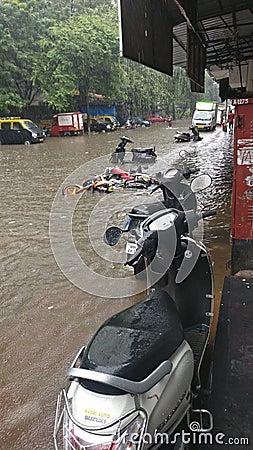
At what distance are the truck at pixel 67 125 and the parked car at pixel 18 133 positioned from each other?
195 inches

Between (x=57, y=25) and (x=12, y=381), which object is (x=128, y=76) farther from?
(x=12, y=381)

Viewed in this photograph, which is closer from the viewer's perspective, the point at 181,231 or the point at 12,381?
the point at 181,231

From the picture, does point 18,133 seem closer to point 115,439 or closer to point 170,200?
point 170,200

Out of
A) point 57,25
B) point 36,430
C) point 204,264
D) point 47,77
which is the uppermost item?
point 57,25

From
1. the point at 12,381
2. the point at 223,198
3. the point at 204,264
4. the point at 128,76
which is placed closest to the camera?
the point at 204,264

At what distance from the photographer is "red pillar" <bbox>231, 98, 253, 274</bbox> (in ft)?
11.4

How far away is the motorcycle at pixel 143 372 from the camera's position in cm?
148

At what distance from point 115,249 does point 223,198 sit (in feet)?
10.7

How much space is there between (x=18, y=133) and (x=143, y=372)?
2322 cm

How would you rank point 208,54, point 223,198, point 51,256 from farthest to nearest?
point 208,54, point 223,198, point 51,256

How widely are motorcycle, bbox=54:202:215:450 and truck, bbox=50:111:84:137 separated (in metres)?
27.1

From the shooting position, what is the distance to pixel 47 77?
1099 inches

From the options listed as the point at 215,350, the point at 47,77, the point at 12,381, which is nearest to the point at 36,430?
the point at 12,381

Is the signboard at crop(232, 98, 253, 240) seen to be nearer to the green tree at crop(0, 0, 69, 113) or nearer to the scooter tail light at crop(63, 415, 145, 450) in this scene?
the scooter tail light at crop(63, 415, 145, 450)
